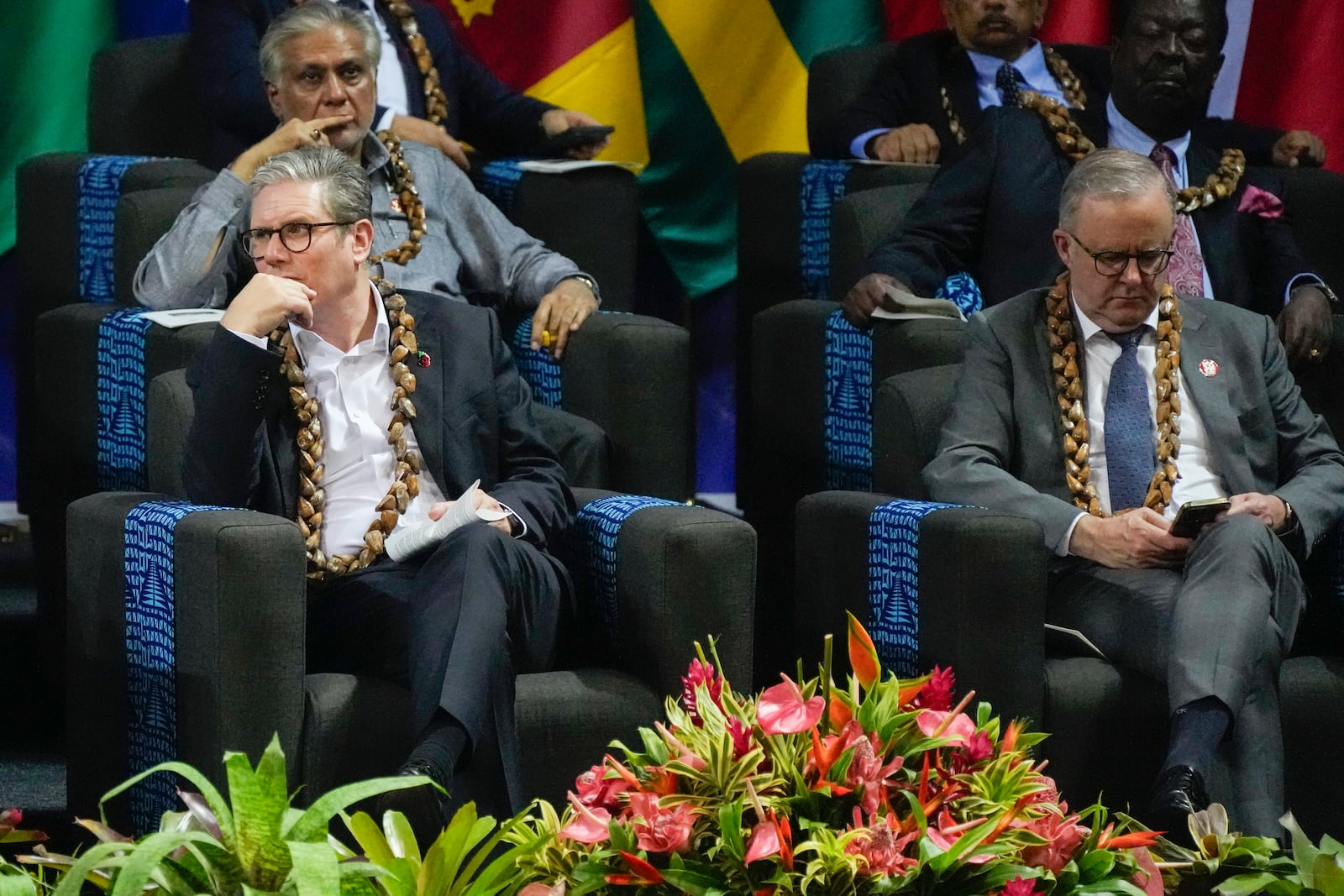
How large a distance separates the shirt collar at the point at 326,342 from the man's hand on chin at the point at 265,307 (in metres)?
0.11

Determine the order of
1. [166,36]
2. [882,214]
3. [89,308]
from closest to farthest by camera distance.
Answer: [89,308]
[882,214]
[166,36]

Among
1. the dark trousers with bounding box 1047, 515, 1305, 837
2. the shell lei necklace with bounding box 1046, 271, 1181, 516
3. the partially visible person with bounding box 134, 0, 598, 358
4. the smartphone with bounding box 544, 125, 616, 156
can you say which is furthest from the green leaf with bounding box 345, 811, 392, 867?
the smartphone with bounding box 544, 125, 616, 156

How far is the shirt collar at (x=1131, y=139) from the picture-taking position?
12.1ft

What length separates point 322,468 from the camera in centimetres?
282

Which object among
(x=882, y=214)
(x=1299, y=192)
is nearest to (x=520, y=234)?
(x=882, y=214)

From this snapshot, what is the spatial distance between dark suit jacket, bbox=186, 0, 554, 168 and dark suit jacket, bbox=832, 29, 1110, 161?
2.08 ft

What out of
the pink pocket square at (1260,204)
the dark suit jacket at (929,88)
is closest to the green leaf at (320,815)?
the pink pocket square at (1260,204)

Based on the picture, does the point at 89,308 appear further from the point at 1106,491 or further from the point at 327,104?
the point at 1106,491

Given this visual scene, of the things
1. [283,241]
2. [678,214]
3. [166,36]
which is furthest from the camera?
[678,214]

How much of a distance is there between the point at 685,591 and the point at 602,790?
4.16ft

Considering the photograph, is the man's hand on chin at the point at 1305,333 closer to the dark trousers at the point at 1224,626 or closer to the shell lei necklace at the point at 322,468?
the dark trousers at the point at 1224,626

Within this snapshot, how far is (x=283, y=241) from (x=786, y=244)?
145 cm

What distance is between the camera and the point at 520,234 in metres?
3.67

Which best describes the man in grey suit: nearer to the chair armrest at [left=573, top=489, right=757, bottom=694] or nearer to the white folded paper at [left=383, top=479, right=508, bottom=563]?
the chair armrest at [left=573, top=489, right=757, bottom=694]
